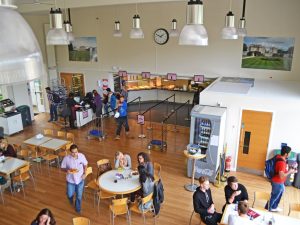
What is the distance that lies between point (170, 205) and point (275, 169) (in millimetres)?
2456

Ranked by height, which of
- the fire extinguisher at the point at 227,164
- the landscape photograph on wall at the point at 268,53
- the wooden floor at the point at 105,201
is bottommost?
the wooden floor at the point at 105,201

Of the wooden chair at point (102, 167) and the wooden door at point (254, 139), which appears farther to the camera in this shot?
the wooden door at point (254, 139)

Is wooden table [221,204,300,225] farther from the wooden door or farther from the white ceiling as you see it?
the white ceiling

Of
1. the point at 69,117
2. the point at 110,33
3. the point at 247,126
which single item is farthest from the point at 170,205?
the point at 110,33

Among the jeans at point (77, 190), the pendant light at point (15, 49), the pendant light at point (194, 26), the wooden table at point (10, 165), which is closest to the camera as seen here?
the pendant light at point (15, 49)

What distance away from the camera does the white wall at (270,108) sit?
6980mm

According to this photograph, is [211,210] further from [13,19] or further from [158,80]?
[158,80]

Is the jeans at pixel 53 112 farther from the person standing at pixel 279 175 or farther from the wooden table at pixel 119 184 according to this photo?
the person standing at pixel 279 175

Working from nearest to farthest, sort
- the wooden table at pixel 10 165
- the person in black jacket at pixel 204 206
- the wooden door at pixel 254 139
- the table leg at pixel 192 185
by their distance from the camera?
the person in black jacket at pixel 204 206
the wooden table at pixel 10 165
the table leg at pixel 192 185
the wooden door at pixel 254 139

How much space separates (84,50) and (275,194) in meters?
10.00

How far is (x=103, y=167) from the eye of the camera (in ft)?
21.3

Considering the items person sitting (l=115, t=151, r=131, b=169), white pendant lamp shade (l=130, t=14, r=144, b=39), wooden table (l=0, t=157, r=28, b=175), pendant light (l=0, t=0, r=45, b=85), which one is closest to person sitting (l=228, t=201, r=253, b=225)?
person sitting (l=115, t=151, r=131, b=169)

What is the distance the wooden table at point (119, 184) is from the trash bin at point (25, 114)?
727 cm

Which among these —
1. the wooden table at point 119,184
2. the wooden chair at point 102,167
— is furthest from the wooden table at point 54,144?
the wooden table at point 119,184
